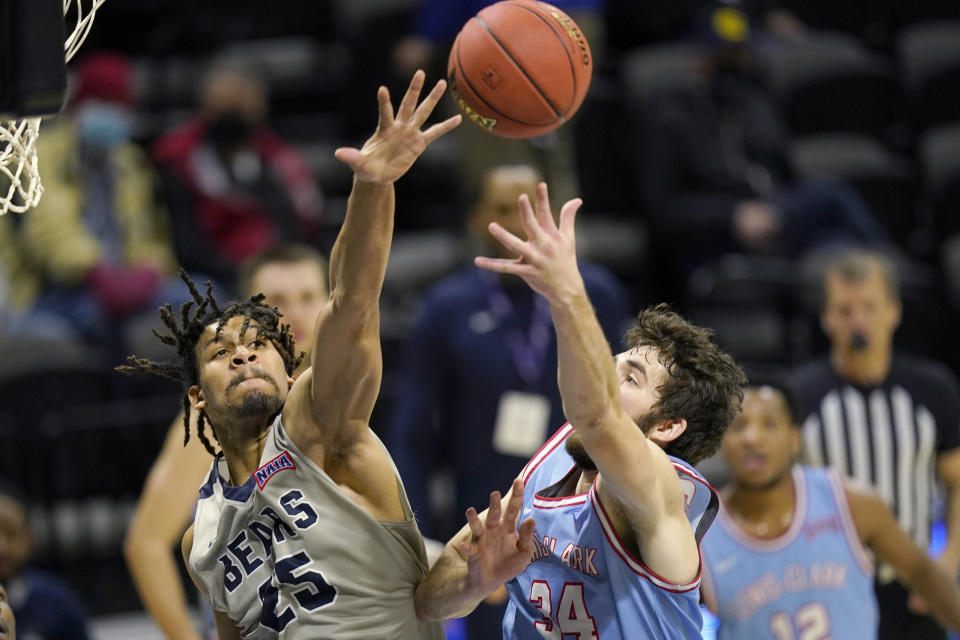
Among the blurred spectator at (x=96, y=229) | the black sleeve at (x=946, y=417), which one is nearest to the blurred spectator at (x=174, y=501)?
the blurred spectator at (x=96, y=229)

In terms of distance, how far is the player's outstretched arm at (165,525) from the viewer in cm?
509

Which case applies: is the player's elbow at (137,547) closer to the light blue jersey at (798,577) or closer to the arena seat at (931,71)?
the light blue jersey at (798,577)

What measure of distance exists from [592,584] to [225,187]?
497 centimetres

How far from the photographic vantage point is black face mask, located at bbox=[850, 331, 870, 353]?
6156mm

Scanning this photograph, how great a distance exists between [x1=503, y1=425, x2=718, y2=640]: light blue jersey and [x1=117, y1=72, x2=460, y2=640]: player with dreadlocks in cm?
28

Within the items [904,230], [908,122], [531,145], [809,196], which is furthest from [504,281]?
[908,122]

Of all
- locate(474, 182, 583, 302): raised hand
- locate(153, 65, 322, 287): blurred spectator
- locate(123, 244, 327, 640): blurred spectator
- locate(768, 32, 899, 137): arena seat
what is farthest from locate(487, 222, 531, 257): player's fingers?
locate(768, 32, 899, 137): arena seat

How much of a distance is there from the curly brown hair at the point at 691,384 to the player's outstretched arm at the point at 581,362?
1.03 feet

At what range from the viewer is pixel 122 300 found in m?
7.53

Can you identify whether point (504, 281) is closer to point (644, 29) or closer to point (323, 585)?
point (323, 585)

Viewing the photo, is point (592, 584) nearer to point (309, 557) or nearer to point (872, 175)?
point (309, 557)

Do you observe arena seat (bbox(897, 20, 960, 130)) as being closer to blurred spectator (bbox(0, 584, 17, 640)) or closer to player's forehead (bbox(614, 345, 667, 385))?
player's forehead (bbox(614, 345, 667, 385))

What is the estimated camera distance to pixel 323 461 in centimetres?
354

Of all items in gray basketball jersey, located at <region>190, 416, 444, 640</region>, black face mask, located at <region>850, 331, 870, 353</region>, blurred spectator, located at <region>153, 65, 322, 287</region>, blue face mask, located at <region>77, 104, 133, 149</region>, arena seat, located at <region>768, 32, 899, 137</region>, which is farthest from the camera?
arena seat, located at <region>768, 32, 899, 137</region>
